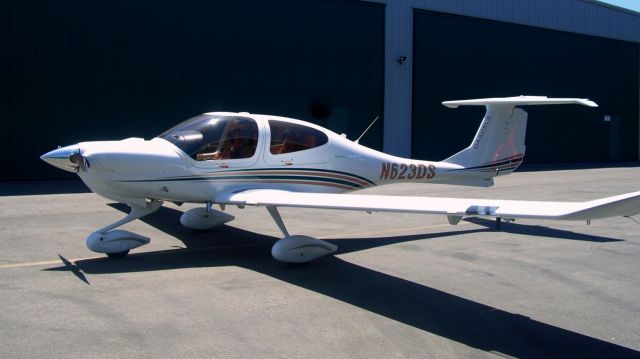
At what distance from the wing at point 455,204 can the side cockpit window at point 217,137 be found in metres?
0.57

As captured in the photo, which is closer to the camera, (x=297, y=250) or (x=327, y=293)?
(x=327, y=293)

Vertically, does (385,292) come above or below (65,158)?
below

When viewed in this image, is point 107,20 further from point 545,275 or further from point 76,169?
point 545,275

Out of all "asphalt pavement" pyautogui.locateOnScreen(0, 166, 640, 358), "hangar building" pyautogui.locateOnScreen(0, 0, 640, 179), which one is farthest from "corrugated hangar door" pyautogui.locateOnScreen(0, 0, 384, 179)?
"asphalt pavement" pyautogui.locateOnScreen(0, 166, 640, 358)

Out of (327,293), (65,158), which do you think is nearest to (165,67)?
(65,158)

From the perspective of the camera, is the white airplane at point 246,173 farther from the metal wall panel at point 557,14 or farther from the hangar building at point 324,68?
the metal wall panel at point 557,14

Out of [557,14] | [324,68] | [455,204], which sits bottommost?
[455,204]

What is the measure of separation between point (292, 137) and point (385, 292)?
3174 millimetres

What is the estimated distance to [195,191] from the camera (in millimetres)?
7777

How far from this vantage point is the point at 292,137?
8594 millimetres

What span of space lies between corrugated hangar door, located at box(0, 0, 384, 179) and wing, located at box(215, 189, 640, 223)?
13.6 meters

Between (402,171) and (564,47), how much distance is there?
92.0 ft

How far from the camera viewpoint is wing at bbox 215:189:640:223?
4395 mm

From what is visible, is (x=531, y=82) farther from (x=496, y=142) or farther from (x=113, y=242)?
(x=113, y=242)
